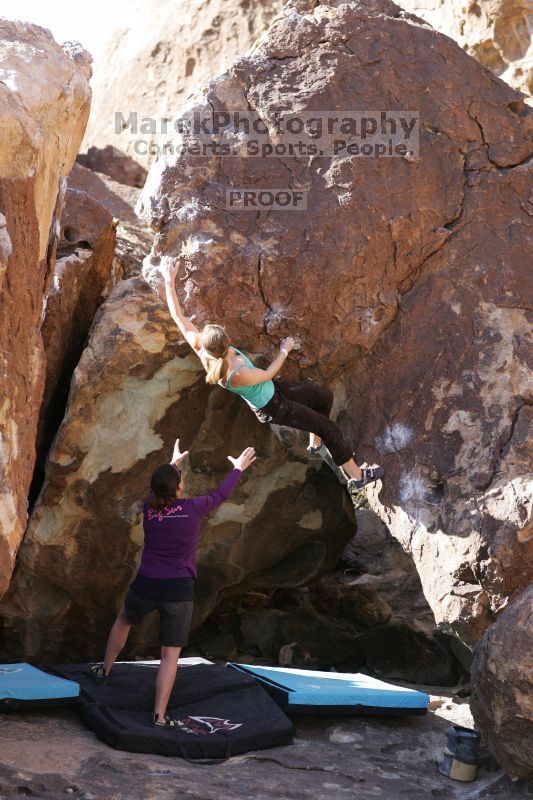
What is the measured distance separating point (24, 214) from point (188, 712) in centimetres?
278

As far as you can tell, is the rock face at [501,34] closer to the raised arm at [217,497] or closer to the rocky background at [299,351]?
the rocky background at [299,351]

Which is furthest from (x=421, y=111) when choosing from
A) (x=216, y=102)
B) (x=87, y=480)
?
(x=87, y=480)

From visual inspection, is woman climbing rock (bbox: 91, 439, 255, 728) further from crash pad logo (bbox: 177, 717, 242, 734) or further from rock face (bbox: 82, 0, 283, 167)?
rock face (bbox: 82, 0, 283, 167)

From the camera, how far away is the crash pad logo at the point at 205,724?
16.1 feet

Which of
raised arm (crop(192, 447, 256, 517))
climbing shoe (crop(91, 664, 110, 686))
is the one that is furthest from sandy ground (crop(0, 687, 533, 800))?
raised arm (crop(192, 447, 256, 517))

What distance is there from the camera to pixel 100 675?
17.8ft

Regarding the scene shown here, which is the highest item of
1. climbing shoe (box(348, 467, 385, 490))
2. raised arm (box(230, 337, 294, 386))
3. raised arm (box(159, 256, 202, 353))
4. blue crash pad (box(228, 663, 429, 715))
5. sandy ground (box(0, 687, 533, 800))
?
raised arm (box(159, 256, 202, 353))

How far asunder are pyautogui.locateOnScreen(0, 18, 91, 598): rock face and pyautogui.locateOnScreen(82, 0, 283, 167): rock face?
7.76 metres

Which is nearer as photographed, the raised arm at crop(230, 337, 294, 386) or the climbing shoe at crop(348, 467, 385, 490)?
the raised arm at crop(230, 337, 294, 386)

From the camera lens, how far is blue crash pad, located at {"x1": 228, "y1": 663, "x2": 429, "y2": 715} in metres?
5.34

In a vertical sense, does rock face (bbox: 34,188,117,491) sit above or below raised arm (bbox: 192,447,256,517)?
above

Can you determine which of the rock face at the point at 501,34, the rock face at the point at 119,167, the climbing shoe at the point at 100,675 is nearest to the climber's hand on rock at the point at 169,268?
the climbing shoe at the point at 100,675

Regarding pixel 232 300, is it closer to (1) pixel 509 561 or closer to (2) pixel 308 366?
(2) pixel 308 366

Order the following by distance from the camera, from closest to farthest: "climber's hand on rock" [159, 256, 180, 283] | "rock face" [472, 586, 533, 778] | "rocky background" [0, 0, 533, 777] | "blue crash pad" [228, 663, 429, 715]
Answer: "rock face" [472, 586, 533, 778]
"rocky background" [0, 0, 533, 777]
"blue crash pad" [228, 663, 429, 715]
"climber's hand on rock" [159, 256, 180, 283]
